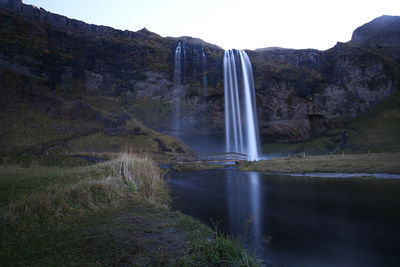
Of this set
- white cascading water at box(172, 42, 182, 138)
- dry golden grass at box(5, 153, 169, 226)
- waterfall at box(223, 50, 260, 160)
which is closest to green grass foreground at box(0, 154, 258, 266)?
dry golden grass at box(5, 153, 169, 226)

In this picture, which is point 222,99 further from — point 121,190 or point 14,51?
point 121,190

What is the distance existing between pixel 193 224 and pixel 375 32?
8695 centimetres

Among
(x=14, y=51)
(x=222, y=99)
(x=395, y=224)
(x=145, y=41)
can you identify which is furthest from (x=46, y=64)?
(x=395, y=224)

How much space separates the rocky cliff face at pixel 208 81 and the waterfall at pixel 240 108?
6.10ft

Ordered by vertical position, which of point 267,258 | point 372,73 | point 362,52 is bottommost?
point 267,258

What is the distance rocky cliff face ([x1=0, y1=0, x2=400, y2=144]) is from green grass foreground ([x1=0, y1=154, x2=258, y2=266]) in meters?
42.9

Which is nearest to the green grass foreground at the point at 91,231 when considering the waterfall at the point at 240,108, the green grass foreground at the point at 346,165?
the green grass foreground at the point at 346,165

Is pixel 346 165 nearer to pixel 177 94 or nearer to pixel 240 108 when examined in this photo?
pixel 240 108

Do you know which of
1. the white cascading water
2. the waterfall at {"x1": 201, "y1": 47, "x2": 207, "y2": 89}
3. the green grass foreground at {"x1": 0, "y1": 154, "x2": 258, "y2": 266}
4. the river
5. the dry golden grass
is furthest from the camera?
the waterfall at {"x1": 201, "y1": 47, "x2": 207, "y2": 89}

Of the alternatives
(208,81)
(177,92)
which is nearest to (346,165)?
(208,81)

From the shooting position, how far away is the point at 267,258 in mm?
6160

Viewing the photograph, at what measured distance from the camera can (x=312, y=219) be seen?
32.2 feet

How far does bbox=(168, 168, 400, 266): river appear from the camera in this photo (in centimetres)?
654

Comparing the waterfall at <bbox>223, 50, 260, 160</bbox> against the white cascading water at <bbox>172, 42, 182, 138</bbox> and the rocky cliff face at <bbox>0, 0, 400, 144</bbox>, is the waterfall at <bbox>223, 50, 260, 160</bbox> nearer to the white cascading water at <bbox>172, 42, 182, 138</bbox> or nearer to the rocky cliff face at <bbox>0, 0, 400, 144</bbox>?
the rocky cliff face at <bbox>0, 0, 400, 144</bbox>
